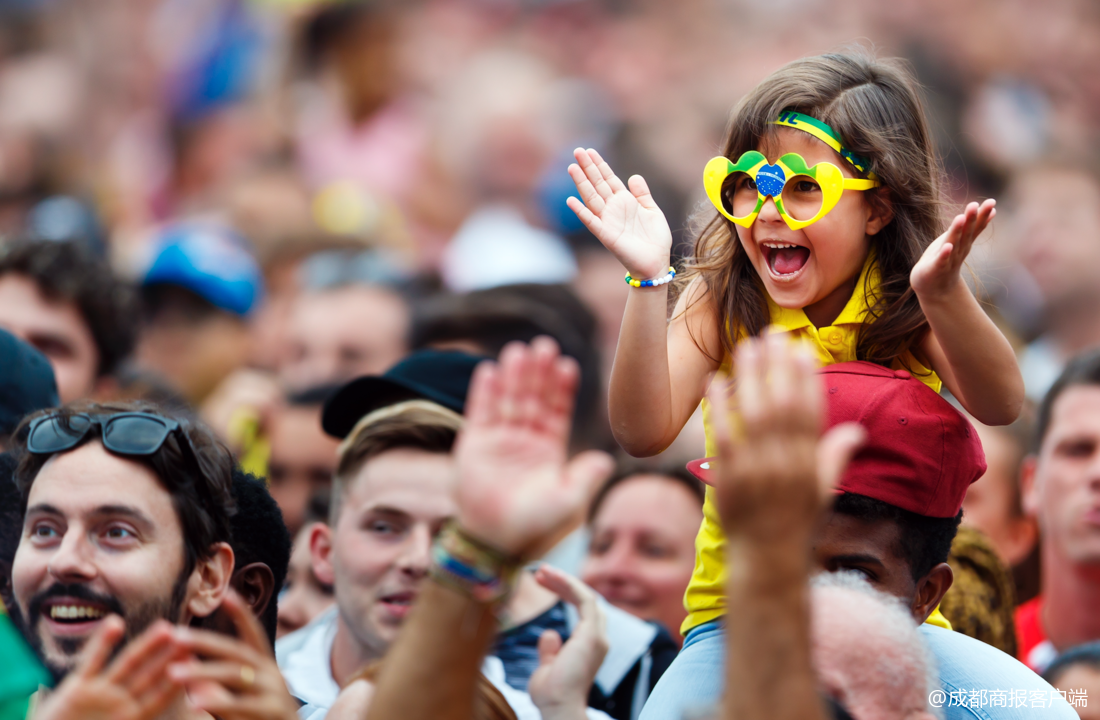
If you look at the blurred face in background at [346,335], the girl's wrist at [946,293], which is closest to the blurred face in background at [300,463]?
the blurred face in background at [346,335]

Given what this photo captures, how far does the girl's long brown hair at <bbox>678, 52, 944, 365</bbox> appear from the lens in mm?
3035

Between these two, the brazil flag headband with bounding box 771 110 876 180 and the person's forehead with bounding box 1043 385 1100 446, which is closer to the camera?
the brazil flag headband with bounding box 771 110 876 180

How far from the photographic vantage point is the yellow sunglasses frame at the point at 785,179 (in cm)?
297

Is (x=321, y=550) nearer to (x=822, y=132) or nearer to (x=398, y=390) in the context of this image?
(x=398, y=390)

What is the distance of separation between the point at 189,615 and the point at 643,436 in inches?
47.2

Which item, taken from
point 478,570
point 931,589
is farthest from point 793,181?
point 478,570

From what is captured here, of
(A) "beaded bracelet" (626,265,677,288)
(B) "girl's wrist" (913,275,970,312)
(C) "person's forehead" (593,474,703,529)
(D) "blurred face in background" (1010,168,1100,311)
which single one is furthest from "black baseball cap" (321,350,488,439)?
(D) "blurred face in background" (1010,168,1100,311)

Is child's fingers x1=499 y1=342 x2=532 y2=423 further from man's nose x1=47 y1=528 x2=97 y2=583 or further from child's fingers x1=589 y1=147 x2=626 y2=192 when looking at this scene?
man's nose x1=47 y1=528 x2=97 y2=583

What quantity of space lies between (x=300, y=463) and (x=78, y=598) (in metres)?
2.58

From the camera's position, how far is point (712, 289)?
3.26m

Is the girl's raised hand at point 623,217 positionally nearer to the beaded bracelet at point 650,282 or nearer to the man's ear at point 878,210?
the beaded bracelet at point 650,282

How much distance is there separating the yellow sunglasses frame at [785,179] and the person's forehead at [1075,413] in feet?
6.34

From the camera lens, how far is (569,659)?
3.38 metres

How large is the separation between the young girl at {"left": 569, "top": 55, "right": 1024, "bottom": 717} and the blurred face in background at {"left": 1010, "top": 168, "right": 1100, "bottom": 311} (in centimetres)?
525
